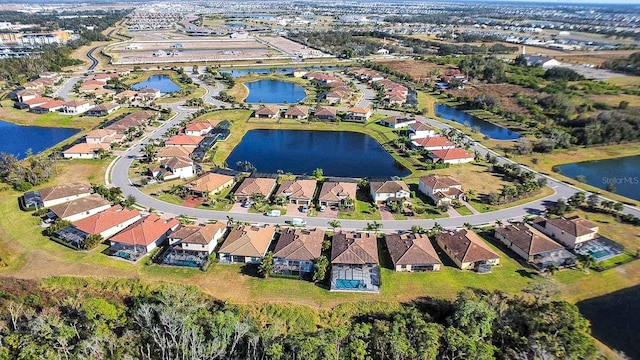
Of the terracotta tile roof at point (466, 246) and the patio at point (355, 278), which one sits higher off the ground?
the terracotta tile roof at point (466, 246)

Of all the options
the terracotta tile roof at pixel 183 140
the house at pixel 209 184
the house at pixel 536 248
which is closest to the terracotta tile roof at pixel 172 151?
the terracotta tile roof at pixel 183 140

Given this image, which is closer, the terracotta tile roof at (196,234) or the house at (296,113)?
the terracotta tile roof at (196,234)

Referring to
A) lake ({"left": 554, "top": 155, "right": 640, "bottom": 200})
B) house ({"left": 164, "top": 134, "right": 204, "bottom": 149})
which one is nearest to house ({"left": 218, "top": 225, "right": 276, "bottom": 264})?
house ({"left": 164, "top": 134, "right": 204, "bottom": 149})

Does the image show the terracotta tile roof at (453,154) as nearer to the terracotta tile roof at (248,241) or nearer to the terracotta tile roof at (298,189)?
the terracotta tile roof at (298,189)

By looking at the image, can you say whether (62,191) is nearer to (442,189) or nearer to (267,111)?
(267,111)

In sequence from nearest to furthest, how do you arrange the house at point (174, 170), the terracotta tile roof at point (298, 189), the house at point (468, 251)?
the house at point (468, 251), the terracotta tile roof at point (298, 189), the house at point (174, 170)

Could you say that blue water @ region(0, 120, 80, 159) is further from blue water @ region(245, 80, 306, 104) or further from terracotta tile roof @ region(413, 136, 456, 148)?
terracotta tile roof @ region(413, 136, 456, 148)
